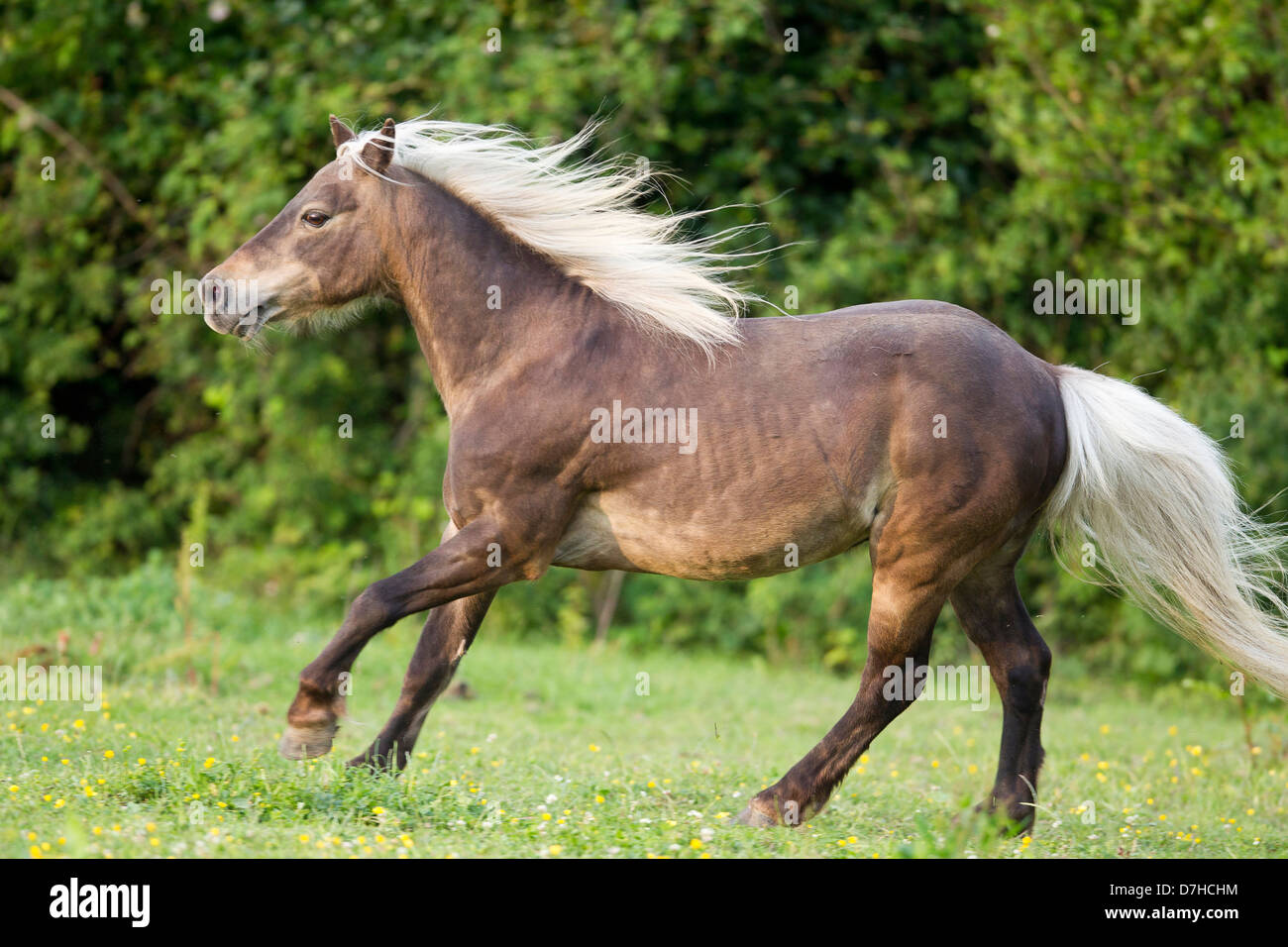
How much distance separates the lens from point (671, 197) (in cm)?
1082

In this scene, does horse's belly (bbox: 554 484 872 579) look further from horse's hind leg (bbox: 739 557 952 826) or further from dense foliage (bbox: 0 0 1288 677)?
dense foliage (bbox: 0 0 1288 677)

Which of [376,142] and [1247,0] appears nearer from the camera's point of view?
[376,142]

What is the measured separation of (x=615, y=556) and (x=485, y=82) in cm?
640

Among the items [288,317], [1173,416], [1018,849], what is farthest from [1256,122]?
[288,317]

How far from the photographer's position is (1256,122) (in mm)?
8914

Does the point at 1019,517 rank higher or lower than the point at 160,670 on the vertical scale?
higher

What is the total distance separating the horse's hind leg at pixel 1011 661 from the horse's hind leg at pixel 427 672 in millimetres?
1854

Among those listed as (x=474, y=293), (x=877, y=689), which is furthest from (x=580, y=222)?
(x=877, y=689)

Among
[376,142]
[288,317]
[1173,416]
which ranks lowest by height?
[1173,416]

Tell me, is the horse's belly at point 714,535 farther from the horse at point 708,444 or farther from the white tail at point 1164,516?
the white tail at point 1164,516

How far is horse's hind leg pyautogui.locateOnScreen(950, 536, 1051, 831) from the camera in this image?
16.5 ft

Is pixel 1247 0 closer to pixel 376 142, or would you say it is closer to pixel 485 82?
pixel 485 82

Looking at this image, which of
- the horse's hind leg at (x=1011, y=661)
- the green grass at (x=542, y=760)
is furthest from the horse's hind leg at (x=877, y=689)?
the horse's hind leg at (x=1011, y=661)

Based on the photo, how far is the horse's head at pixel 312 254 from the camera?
15.9ft
